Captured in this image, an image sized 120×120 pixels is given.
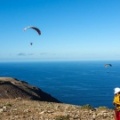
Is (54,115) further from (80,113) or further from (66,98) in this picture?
(66,98)

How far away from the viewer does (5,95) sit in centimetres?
5144

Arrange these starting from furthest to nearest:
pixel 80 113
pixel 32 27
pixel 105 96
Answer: pixel 105 96, pixel 32 27, pixel 80 113

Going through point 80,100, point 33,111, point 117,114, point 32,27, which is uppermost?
point 80,100

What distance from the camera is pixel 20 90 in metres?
57.4

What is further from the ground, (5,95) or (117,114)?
(5,95)

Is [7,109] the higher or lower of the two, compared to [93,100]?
lower

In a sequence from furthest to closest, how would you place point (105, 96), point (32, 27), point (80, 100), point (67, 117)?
point (105, 96) → point (80, 100) → point (32, 27) → point (67, 117)

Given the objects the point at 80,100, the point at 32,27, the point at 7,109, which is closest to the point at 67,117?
the point at 7,109

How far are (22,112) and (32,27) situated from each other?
9.48 metres

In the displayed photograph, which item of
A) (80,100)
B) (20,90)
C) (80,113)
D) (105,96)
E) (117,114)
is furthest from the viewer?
(105,96)

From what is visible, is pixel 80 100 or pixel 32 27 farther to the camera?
pixel 80 100

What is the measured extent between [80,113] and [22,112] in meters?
3.37

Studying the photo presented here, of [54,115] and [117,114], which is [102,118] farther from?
[117,114]

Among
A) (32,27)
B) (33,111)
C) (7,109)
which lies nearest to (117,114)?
(33,111)
